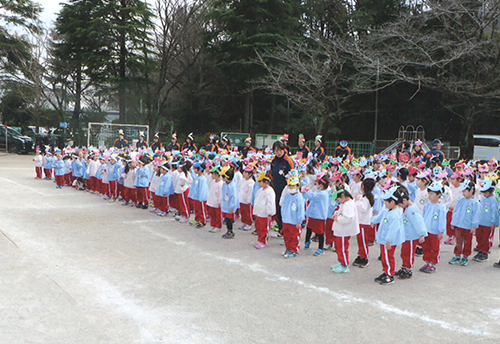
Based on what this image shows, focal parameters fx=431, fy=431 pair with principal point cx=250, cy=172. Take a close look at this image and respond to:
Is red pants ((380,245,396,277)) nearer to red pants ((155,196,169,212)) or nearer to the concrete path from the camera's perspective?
the concrete path

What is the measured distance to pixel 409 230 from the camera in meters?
6.35

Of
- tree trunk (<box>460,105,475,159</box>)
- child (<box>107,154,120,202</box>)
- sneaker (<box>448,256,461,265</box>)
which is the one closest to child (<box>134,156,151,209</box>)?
child (<box>107,154,120,202</box>)

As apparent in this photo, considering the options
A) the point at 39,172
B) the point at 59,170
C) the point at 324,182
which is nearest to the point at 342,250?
the point at 324,182

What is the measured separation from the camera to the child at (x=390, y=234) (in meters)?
6.12

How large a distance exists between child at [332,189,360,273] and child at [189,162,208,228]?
387cm

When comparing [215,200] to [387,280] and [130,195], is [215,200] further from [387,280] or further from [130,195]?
[130,195]

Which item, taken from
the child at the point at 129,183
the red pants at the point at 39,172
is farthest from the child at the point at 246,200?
the red pants at the point at 39,172

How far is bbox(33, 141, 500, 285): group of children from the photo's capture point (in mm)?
6430

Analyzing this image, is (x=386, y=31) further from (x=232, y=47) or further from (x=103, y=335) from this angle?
(x=103, y=335)

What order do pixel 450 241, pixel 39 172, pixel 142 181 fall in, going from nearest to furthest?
pixel 450 241 < pixel 142 181 < pixel 39 172

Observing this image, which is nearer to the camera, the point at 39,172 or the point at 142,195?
the point at 142,195

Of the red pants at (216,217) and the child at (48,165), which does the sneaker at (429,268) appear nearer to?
the red pants at (216,217)

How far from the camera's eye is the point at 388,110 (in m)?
30.8

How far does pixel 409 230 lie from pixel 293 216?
194cm
